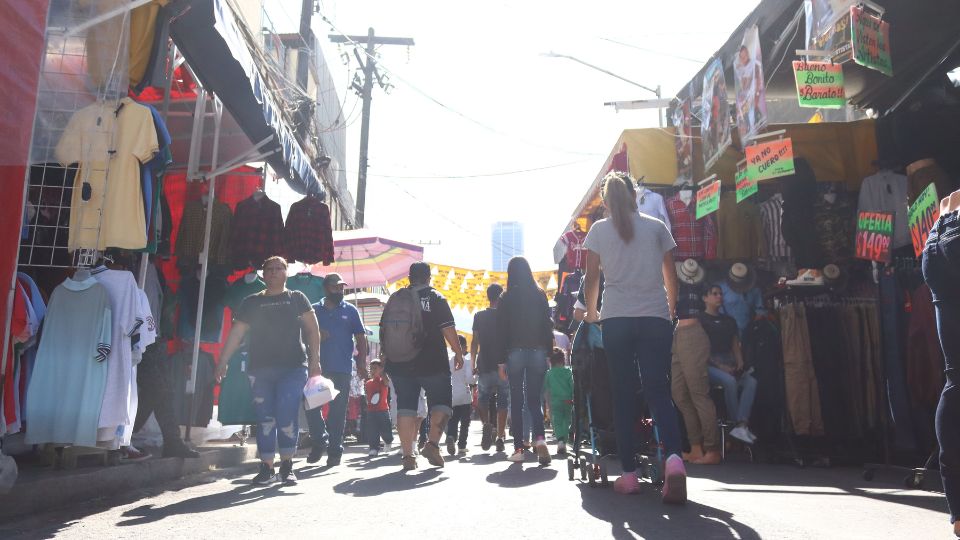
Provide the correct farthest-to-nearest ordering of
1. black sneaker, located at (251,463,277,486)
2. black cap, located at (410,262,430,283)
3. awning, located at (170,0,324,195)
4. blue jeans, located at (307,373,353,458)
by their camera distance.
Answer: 1. blue jeans, located at (307,373,353,458)
2. black cap, located at (410,262,430,283)
3. black sneaker, located at (251,463,277,486)
4. awning, located at (170,0,324,195)

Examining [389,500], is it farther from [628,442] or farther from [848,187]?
[848,187]

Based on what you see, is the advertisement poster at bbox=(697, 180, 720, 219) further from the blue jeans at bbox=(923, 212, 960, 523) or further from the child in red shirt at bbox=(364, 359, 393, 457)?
the blue jeans at bbox=(923, 212, 960, 523)

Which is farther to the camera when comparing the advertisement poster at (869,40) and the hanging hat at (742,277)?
the hanging hat at (742,277)

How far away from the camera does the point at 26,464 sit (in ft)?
19.6

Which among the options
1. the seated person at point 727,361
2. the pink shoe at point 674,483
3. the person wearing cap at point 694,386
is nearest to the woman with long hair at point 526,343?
the person wearing cap at point 694,386

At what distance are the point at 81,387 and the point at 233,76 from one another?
297cm

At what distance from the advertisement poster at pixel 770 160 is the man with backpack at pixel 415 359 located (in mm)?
3305

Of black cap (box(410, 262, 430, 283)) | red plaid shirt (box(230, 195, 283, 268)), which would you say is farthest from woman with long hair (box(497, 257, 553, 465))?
red plaid shirt (box(230, 195, 283, 268))

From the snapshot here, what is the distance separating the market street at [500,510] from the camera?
410 cm

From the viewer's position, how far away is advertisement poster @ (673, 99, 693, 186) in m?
9.74

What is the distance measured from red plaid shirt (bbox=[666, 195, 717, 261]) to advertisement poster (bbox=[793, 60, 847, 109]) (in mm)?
2732

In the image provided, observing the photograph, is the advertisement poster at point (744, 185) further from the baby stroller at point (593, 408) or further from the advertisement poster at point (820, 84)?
the baby stroller at point (593, 408)

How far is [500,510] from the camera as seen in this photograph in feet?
15.9

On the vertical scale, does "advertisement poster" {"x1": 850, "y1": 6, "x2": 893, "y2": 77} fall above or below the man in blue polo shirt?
above
